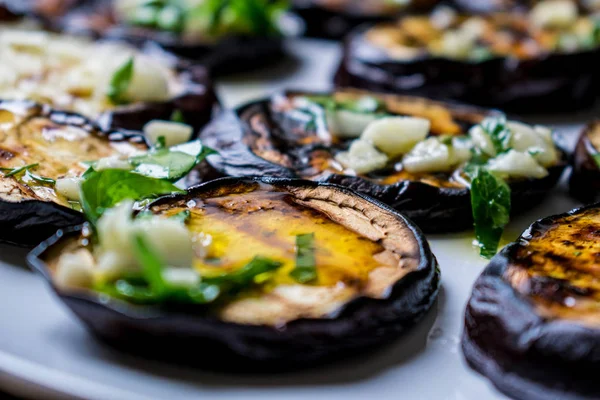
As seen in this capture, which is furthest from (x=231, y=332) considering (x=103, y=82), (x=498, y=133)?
(x=103, y=82)

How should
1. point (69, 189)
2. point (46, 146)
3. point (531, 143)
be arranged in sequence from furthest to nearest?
point (531, 143) < point (46, 146) < point (69, 189)

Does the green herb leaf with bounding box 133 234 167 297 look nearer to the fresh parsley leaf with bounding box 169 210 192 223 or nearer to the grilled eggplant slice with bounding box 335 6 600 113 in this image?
the fresh parsley leaf with bounding box 169 210 192 223

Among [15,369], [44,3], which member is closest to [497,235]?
[15,369]

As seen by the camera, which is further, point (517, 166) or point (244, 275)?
point (517, 166)

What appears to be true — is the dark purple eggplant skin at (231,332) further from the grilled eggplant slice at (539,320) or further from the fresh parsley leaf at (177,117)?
the fresh parsley leaf at (177,117)

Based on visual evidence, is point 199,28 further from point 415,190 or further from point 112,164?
point 415,190

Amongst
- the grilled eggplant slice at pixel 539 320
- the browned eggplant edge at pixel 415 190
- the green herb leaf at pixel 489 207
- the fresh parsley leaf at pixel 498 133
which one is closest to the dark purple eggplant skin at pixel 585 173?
the browned eggplant edge at pixel 415 190
